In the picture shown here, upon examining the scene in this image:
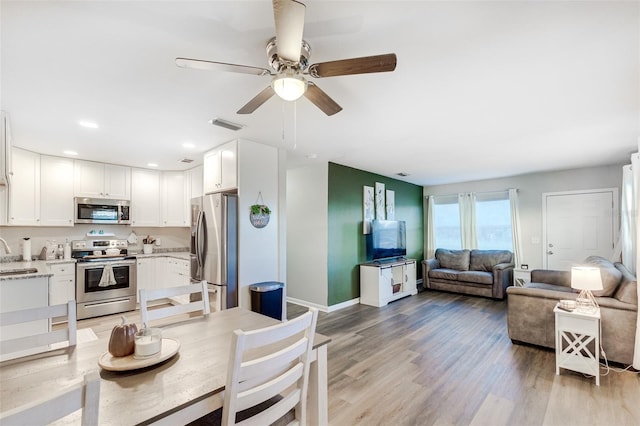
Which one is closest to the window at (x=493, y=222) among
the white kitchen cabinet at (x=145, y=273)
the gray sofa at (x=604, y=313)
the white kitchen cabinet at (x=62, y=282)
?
the gray sofa at (x=604, y=313)

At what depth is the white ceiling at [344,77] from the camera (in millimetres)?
1562

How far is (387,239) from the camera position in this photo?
5855 mm

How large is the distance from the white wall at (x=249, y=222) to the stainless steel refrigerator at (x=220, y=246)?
2.8 inches

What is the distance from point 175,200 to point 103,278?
173 cm

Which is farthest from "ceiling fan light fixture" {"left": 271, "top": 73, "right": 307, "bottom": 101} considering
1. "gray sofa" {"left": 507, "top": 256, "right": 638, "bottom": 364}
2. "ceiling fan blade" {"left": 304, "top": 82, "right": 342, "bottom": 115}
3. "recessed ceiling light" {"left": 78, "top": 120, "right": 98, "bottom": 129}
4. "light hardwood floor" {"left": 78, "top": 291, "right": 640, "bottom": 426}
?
"gray sofa" {"left": 507, "top": 256, "right": 638, "bottom": 364}

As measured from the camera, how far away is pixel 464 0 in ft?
4.83

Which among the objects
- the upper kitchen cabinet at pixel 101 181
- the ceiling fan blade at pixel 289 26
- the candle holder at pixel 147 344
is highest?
the ceiling fan blade at pixel 289 26

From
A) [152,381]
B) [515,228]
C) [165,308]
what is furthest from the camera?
[515,228]

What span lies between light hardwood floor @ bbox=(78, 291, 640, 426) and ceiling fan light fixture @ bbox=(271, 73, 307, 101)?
2281 mm

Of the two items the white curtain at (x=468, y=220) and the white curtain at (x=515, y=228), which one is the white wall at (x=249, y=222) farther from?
the white curtain at (x=515, y=228)

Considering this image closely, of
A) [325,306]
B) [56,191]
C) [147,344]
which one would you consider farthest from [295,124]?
[56,191]

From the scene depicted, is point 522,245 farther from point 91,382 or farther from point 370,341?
point 91,382

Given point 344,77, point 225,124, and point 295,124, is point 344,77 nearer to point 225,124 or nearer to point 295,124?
point 295,124

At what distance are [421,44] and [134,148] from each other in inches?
151
